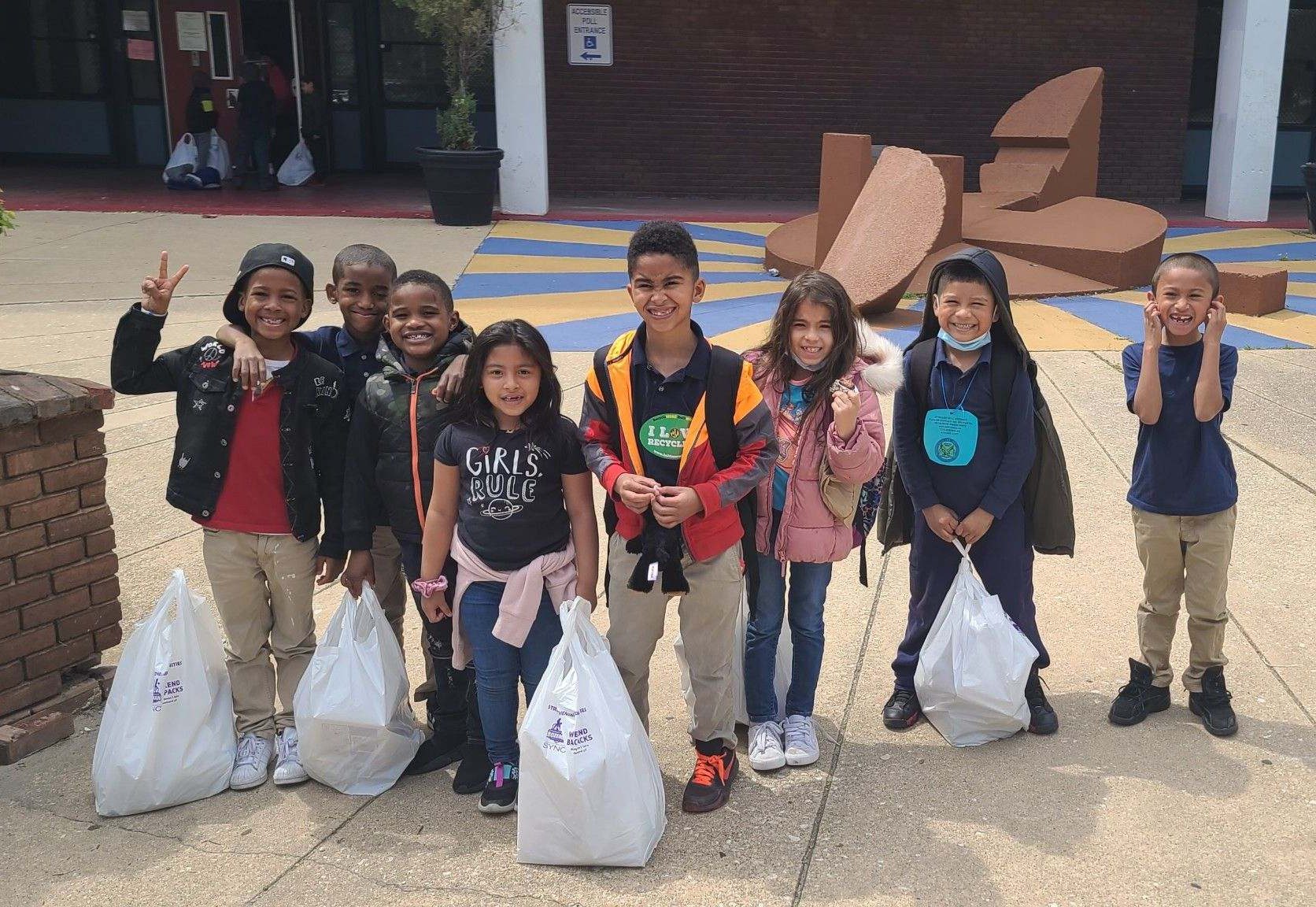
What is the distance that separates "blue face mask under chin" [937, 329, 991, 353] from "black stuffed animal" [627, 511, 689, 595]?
100cm

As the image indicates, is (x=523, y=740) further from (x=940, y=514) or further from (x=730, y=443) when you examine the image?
(x=940, y=514)

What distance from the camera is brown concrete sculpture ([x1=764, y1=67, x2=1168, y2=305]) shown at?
9.03m

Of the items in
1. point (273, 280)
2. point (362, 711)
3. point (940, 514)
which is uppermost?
point (273, 280)

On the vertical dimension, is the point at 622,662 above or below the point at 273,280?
below

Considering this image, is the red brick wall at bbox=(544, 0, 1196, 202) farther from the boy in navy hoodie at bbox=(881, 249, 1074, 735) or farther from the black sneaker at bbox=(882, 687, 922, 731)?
the black sneaker at bbox=(882, 687, 922, 731)

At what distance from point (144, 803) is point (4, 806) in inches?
16.0

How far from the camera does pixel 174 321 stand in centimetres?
870

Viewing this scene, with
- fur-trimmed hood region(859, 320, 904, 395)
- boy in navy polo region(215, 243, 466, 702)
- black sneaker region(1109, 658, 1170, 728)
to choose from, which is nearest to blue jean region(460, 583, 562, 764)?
boy in navy polo region(215, 243, 466, 702)

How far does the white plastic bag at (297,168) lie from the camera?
1612 cm

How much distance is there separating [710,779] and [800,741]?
13.8 inches

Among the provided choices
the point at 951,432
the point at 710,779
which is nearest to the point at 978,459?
the point at 951,432

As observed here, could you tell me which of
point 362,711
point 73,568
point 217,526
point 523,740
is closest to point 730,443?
point 523,740

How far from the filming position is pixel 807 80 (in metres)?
15.9

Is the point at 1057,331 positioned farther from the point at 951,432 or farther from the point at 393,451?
the point at 393,451
